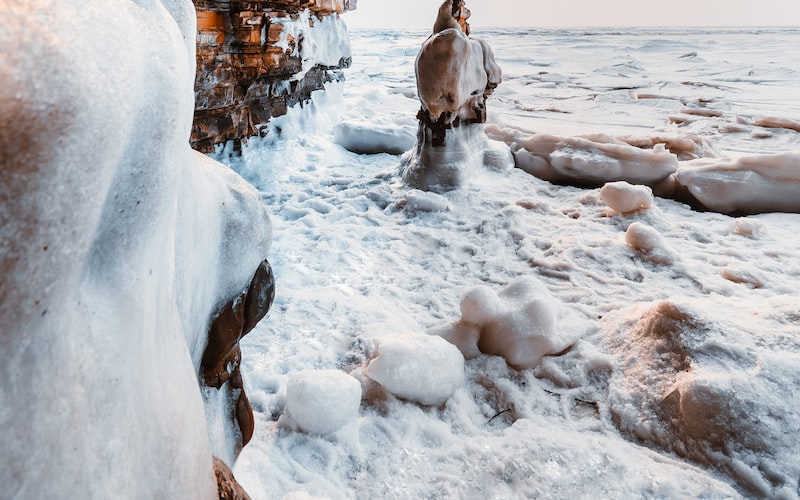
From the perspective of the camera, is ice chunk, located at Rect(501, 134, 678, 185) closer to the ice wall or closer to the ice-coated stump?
the ice-coated stump

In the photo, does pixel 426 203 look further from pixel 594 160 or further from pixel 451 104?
pixel 594 160

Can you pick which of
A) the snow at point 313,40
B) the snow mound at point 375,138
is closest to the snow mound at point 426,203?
the snow mound at point 375,138

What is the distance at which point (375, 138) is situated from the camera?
5363mm

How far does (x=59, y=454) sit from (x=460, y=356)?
147 cm

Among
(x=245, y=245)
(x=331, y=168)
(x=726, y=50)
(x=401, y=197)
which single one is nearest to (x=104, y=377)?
→ (x=245, y=245)

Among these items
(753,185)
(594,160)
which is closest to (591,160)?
(594,160)

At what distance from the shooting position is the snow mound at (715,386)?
1.38 metres

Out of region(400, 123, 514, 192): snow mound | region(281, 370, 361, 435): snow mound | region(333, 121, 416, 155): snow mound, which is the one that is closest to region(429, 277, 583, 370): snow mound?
region(281, 370, 361, 435): snow mound

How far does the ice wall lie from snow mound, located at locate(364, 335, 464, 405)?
38.5 inches

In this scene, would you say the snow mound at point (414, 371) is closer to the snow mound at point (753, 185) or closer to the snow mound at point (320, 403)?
the snow mound at point (320, 403)

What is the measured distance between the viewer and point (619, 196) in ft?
11.1

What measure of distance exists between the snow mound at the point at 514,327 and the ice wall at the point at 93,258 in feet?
4.52

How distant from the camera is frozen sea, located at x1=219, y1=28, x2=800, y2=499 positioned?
4.51 ft

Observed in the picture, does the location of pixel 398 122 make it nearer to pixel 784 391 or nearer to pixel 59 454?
pixel 784 391
